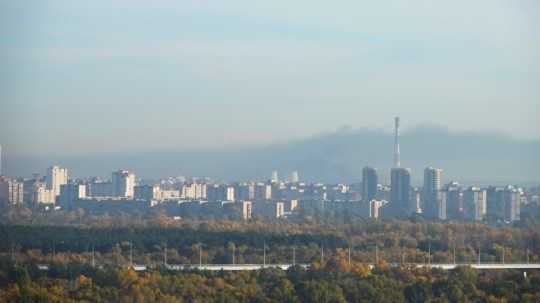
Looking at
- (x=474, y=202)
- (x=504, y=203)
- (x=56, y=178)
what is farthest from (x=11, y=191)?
(x=474, y=202)

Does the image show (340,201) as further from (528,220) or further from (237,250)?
(237,250)

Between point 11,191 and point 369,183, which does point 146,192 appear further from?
point 11,191

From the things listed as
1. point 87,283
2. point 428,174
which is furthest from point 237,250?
point 428,174

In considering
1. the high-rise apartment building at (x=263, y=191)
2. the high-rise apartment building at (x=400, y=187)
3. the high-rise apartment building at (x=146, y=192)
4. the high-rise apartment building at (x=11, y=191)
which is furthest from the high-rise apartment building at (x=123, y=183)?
the high-rise apartment building at (x=11, y=191)

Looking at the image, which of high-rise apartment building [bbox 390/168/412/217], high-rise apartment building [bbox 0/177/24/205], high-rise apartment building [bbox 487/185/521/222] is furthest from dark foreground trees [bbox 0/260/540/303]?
high-rise apartment building [bbox 390/168/412/217]

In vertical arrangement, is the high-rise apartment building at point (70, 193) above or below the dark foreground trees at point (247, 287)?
above

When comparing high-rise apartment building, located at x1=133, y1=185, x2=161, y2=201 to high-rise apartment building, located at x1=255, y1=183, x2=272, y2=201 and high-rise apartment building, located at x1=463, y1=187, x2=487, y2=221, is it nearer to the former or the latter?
high-rise apartment building, located at x1=255, y1=183, x2=272, y2=201

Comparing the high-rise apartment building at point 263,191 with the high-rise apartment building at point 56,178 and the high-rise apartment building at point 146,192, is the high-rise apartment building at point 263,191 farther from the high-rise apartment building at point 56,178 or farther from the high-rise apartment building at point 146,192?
the high-rise apartment building at point 56,178
